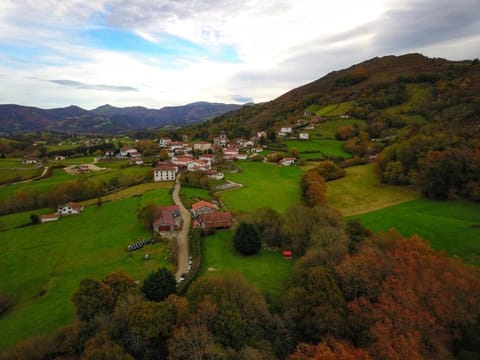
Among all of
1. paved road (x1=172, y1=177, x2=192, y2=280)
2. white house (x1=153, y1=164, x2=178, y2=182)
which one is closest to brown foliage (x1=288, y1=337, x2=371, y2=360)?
paved road (x1=172, y1=177, x2=192, y2=280)

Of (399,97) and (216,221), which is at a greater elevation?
(399,97)

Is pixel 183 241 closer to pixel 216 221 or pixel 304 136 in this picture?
pixel 216 221

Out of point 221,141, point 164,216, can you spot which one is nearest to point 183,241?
point 164,216

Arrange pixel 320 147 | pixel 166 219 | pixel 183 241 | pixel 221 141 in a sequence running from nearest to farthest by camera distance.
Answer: pixel 183 241 < pixel 166 219 < pixel 320 147 < pixel 221 141

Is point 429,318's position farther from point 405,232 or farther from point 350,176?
point 350,176

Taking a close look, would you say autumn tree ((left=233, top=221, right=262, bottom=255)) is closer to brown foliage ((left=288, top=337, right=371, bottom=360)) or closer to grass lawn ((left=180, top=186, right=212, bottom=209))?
brown foliage ((left=288, top=337, right=371, bottom=360))

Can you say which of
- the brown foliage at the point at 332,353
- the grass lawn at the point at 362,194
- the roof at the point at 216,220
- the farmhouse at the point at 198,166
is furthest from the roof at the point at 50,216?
the grass lawn at the point at 362,194
